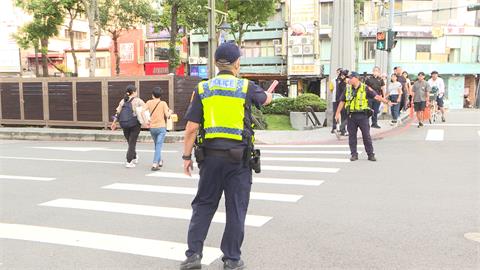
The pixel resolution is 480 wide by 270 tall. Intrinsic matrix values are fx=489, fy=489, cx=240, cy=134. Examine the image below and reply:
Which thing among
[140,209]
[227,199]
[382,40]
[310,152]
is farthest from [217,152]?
[382,40]

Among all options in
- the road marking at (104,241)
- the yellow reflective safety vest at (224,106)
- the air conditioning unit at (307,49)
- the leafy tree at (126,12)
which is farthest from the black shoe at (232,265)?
the air conditioning unit at (307,49)

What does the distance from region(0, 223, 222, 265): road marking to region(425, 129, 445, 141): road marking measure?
10.5 meters

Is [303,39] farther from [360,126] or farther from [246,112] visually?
[246,112]

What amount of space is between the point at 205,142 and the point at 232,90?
1.66 feet

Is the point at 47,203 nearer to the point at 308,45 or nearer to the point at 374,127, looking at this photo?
the point at 374,127

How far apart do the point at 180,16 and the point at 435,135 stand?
14536 millimetres

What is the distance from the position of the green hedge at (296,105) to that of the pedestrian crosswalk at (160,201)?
294 inches

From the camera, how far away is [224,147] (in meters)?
4.15

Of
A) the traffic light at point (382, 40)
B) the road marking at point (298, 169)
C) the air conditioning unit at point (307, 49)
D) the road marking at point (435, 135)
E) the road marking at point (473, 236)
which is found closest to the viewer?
the road marking at point (473, 236)

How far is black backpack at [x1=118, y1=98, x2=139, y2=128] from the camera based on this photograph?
1050 cm

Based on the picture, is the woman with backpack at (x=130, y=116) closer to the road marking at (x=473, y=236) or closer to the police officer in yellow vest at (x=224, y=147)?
the police officer in yellow vest at (x=224, y=147)

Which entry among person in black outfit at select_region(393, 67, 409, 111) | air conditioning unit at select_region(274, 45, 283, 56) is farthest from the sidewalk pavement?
air conditioning unit at select_region(274, 45, 283, 56)

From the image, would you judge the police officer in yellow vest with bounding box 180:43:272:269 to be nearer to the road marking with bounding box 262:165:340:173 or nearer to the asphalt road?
the asphalt road

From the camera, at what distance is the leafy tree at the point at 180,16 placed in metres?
22.8
